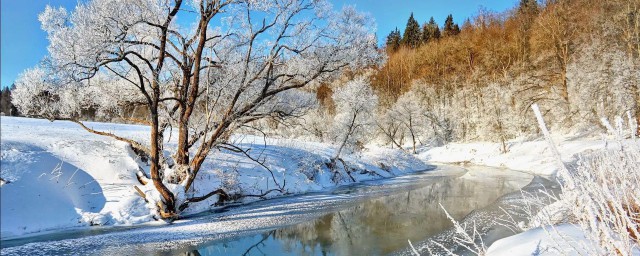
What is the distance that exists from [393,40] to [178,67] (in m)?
54.4

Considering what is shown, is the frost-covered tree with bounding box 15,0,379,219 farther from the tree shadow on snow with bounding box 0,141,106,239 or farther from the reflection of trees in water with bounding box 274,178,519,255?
the reflection of trees in water with bounding box 274,178,519,255

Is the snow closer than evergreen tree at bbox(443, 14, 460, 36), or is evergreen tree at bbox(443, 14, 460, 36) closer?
the snow

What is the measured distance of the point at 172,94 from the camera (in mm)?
11703

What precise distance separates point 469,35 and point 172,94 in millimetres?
41310

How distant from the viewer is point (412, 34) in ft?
191

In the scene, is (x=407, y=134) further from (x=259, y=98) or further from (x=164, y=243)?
(x=164, y=243)

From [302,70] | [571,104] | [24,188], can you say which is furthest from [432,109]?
[24,188]

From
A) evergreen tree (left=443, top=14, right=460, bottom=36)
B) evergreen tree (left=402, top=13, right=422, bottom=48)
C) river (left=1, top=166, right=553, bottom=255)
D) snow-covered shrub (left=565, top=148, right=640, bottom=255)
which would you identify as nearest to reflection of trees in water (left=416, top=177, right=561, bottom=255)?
river (left=1, top=166, right=553, bottom=255)

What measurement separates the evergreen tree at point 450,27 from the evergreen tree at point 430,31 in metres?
1.31

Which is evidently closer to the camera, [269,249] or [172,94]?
[269,249]

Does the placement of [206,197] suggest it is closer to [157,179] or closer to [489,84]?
[157,179]

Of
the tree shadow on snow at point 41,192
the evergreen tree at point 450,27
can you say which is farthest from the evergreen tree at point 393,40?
the tree shadow on snow at point 41,192

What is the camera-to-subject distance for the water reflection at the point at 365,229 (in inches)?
259

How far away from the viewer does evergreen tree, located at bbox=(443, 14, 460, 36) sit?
5112 centimetres
